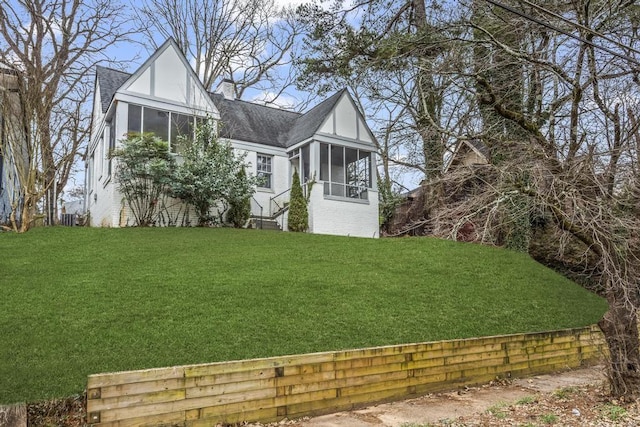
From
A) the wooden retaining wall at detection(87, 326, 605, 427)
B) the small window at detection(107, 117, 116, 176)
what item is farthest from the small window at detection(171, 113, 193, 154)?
the wooden retaining wall at detection(87, 326, 605, 427)

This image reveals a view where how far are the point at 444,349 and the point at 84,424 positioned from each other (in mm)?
4330

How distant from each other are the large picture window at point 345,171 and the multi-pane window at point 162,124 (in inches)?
200

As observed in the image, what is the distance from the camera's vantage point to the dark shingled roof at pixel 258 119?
53.2 feet

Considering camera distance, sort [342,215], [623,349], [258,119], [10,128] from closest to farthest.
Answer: [623,349] → [10,128] → [342,215] → [258,119]

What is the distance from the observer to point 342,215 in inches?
648

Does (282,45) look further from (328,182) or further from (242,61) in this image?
(328,182)

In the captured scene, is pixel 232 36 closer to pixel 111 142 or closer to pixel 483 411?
pixel 111 142

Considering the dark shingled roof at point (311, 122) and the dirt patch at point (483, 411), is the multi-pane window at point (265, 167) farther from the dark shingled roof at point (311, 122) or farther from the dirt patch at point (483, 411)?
the dirt patch at point (483, 411)

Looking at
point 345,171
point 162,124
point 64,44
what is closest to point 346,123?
point 345,171

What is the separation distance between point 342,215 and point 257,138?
4595 millimetres

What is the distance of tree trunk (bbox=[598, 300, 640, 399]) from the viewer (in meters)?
5.27

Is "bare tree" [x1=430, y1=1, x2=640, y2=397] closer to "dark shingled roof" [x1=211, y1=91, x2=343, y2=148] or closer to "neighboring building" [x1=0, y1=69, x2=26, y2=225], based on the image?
"dark shingled roof" [x1=211, y1=91, x2=343, y2=148]

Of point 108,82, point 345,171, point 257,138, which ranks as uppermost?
point 108,82

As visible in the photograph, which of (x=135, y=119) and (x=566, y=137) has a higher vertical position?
(x=135, y=119)
